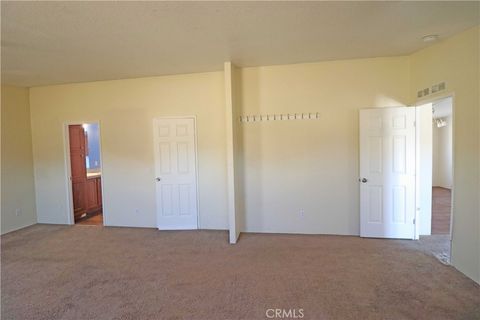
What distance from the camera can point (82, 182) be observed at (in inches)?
238

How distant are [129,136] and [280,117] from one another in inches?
110

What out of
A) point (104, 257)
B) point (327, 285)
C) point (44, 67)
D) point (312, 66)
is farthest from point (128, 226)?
point (312, 66)

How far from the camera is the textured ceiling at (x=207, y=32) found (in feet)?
8.13

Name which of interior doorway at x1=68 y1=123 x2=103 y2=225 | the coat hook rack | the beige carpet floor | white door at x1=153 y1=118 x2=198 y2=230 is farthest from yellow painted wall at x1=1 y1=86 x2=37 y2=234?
the coat hook rack

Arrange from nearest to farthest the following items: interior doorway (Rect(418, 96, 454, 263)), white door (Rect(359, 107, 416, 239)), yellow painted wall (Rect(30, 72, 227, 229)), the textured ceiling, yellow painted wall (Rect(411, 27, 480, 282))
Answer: the textured ceiling
yellow painted wall (Rect(411, 27, 480, 282))
interior doorway (Rect(418, 96, 454, 263))
white door (Rect(359, 107, 416, 239))
yellow painted wall (Rect(30, 72, 227, 229))

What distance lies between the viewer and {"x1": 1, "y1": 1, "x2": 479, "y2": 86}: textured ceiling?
2479 mm

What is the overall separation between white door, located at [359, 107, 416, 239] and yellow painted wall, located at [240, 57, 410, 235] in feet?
0.52

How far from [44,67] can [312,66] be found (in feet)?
13.3

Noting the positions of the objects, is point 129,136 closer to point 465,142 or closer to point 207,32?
point 207,32

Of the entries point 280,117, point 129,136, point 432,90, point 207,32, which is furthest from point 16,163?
point 432,90

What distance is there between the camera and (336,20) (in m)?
2.77

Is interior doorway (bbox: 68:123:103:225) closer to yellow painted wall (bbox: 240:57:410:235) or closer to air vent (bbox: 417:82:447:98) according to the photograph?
yellow painted wall (bbox: 240:57:410:235)

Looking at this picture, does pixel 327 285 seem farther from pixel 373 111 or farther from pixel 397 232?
pixel 373 111

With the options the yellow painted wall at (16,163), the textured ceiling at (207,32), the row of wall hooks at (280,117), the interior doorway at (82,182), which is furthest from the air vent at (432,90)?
the yellow painted wall at (16,163)
